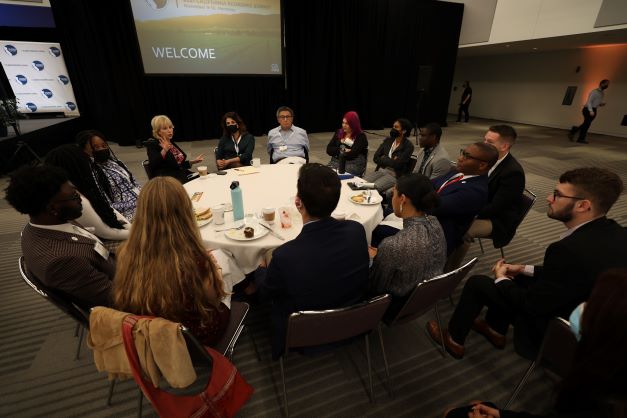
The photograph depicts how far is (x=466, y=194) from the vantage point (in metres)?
2.10

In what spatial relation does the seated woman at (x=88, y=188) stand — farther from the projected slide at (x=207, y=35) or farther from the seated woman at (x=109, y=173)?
the projected slide at (x=207, y=35)

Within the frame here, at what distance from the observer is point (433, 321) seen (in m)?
2.20

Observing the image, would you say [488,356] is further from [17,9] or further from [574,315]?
[17,9]

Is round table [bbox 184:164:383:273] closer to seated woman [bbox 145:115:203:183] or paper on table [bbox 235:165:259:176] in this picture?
paper on table [bbox 235:165:259:176]

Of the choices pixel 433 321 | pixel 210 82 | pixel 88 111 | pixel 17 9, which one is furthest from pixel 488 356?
pixel 17 9

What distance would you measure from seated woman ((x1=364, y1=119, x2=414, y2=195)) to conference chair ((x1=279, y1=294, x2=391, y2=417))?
7.41 ft

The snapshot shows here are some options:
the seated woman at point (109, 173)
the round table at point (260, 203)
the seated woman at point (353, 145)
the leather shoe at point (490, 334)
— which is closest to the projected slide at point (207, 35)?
the seated woman at point (353, 145)

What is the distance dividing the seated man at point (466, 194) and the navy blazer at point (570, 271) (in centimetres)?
69

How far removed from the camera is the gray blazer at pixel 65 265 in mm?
1297

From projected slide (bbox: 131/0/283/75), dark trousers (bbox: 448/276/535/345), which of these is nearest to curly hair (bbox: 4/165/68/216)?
dark trousers (bbox: 448/276/535/345)

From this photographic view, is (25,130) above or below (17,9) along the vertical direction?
below

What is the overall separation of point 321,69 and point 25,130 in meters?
7.50

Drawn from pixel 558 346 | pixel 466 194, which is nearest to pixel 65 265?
pixel 558 346

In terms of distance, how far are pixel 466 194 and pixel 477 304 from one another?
75cm
